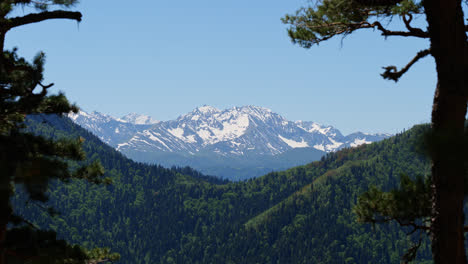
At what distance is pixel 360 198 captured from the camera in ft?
37.2

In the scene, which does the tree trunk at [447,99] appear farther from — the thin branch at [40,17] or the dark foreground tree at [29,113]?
the thin branch at [40,17]

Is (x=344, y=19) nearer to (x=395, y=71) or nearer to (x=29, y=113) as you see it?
(x=395, y=71)

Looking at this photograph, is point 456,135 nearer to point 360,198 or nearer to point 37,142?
point 360,198

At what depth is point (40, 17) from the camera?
41.8 ft

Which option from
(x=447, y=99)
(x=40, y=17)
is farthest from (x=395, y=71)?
(x=40, y=17)

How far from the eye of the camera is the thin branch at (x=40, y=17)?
41.6 feet

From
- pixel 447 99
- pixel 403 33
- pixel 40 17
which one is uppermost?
pixel 40 17

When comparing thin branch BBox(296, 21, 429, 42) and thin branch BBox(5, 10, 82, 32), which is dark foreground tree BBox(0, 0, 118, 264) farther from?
thin branch BBox(296, 21, 429, 42)

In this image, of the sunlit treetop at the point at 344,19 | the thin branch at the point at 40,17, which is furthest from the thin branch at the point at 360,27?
the thin branch at the point at 40,17

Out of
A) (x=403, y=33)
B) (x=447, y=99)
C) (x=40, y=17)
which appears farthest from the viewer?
(x=40, y=17)

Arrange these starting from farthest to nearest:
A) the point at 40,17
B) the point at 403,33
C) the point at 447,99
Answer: the point at 40,17 → the point at 403,33 → the point at 447,99

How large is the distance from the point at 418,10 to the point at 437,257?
7.51 meters

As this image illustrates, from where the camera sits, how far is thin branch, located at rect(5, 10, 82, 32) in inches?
500

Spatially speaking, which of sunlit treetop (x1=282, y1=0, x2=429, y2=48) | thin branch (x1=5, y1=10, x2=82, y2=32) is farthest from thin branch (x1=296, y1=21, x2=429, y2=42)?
thin branch (x1=5, y1=10, x2=82, y2=32)
